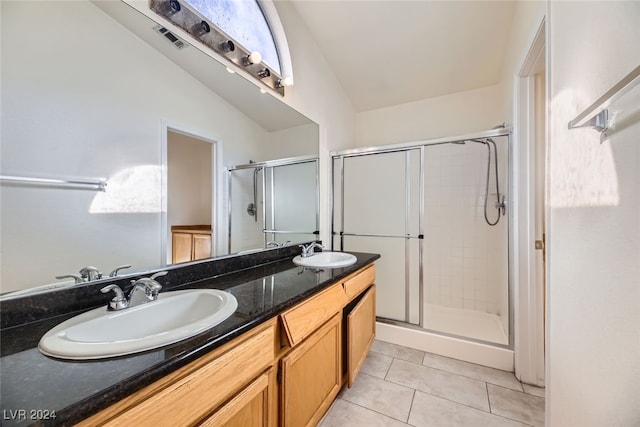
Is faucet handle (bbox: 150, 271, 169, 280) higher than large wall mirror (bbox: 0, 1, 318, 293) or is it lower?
lower

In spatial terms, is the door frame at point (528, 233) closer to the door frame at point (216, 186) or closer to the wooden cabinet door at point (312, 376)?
the wooden cabinet door at point (312, 376)

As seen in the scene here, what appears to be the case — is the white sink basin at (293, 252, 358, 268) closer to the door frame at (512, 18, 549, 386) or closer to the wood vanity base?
the wood vanity base

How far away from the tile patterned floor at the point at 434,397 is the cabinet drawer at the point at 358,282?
25.6 inches

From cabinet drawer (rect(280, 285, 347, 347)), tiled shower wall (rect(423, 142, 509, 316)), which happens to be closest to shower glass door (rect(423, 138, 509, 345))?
tiled shower wall (rect(423, 142, 509, 316))

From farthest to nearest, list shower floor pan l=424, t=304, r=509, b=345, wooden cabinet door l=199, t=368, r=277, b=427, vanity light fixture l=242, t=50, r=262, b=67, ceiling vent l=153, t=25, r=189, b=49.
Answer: shower floor pan l=424, t=304, r=509, b=345 → vanity light fixture l=242, t=50, r=262, b=67 → ceiling vent l=153, t=25, r=189, b=49 → wooden cabinet door l=199, t=368, r=277, b=427

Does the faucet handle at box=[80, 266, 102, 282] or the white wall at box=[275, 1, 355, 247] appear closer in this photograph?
the faucet handle at box=[80, 266, 102, 282]

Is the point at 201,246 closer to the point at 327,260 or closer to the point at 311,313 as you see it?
the point at 311,313

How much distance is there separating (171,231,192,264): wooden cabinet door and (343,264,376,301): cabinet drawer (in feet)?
2.84

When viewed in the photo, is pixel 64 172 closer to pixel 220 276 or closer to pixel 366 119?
pixel 220 276

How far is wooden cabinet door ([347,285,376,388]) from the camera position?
4.87ft

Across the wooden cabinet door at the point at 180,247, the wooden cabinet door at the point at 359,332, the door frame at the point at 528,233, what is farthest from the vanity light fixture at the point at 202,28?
the door frame at the point at 528,233

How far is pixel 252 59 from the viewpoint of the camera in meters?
1.57

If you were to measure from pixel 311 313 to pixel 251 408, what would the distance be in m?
0.41

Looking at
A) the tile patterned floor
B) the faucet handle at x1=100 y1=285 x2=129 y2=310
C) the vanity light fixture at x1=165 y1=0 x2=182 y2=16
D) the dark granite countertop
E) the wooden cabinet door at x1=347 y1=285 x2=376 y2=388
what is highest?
the vanity light fixture at x1=165 y1=0 x2=182 y2=16
